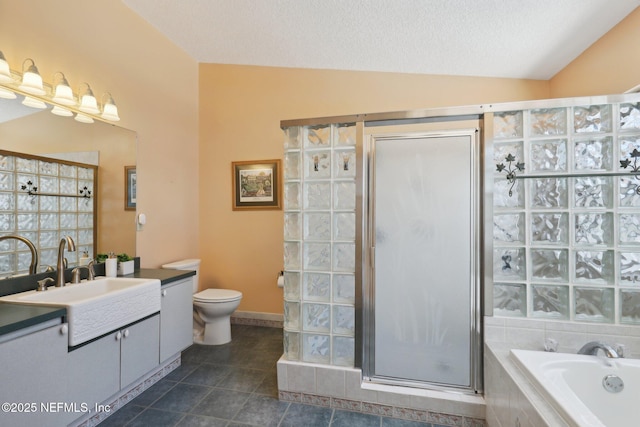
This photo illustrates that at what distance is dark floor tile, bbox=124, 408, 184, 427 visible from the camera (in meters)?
1.69

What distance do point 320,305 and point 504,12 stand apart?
2390 mm

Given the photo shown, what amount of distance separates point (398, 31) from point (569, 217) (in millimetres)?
1813

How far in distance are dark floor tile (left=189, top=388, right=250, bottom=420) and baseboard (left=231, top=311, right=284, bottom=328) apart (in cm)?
116

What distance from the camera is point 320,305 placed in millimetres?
1938

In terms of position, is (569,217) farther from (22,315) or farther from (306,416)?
(22,315)

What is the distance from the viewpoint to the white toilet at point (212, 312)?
2629 mm

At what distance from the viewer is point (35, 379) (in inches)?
48.3

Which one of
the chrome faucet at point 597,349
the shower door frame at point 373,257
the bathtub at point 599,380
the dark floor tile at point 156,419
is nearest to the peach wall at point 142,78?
the dark floor tile at point 156,419

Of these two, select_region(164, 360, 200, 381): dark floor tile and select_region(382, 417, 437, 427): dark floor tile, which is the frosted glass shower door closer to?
select_region(382, 417, 437, 427): dark floor tile

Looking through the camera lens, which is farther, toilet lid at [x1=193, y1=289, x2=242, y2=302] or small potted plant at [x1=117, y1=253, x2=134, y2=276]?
toilet lid at [x1=193, y1=289, x2=242, y2=302]

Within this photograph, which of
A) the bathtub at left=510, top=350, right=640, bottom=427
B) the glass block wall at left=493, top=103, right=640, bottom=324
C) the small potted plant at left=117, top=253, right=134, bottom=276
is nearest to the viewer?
the bathtub at left=510, top=350, right=640, bottom=427

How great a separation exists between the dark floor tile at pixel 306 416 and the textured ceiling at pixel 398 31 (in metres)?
2.83

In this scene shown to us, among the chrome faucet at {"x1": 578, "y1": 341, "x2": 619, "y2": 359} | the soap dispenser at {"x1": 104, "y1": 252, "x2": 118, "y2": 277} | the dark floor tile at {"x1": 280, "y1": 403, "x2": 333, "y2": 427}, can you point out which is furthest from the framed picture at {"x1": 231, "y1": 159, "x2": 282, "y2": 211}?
the chrome faucet at {"x1": 578, "y1": 341, "x2": 619, "y2": 359}

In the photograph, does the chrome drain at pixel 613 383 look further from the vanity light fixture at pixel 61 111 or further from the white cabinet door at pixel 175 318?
the vanity light fixture at pixel 61 111
